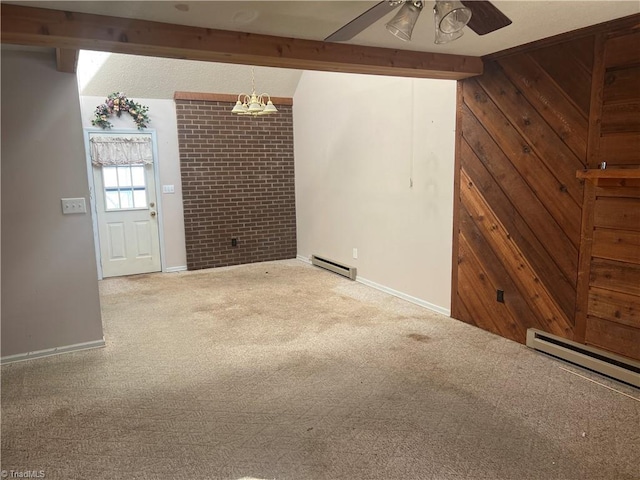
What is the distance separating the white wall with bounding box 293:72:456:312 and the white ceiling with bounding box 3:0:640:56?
48.6 inches

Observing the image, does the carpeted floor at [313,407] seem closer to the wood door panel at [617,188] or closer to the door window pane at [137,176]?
the wood door panel at [617,188]

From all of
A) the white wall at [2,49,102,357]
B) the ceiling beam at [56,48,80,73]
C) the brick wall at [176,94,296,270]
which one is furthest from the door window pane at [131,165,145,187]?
the ceiling beam at [56,48,80,73]

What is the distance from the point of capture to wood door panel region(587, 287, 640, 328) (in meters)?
2.67

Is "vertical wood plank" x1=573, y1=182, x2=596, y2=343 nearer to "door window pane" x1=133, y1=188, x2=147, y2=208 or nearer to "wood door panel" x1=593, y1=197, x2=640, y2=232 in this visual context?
"wood door panel" x1=593, y1=197, x2=640, y2=232

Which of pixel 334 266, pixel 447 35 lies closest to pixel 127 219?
pixel 334 266

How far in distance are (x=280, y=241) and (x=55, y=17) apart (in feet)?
16.2

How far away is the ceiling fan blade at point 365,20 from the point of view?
186 cm

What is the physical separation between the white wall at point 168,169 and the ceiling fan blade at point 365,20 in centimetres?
439

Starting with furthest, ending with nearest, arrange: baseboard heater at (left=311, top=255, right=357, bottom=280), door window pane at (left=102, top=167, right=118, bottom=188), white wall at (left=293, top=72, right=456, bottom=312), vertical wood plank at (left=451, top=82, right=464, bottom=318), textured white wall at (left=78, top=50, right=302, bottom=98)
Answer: door window pane at (left=102, top=167, right=118, bottom=188)
baseboard heater at (left=311, top=255, right=357, bottom=280)
textured white wall at (left=78, top=50, right=302, bottom=98)
white wall at (left=293, top=72, right=456, bottom=312)
vertical wood plank at (left=451, top=82, right=464, bottom=318)

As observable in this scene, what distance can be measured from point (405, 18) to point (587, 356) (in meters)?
2.48

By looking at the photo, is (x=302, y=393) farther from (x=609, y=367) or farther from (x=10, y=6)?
(x=10, y=6)

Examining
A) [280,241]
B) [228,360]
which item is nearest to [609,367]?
[228,360]

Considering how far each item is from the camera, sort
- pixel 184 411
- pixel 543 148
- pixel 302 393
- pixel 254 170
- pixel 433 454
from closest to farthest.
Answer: pixel 433 454, pixel 184 411, pixel 302 393, pixel 543 148, pixel 254 170

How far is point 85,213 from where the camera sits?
3.29m
